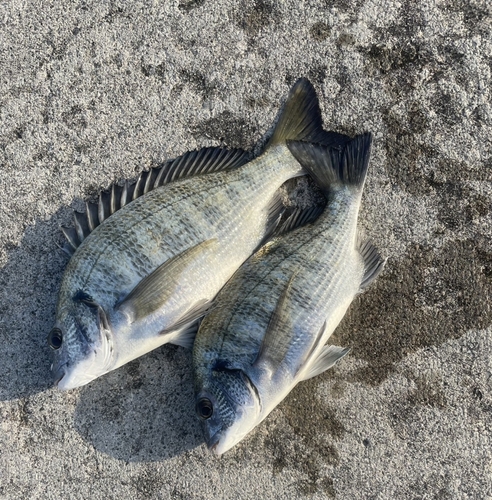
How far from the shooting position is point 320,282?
237cm

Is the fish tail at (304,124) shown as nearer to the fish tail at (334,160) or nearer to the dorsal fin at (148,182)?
the fish tail at (334,160)

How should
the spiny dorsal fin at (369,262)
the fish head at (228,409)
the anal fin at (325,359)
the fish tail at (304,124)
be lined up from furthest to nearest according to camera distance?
the fish tail at (304,124), the spiny dorsal fin at (369,262), the anal fin at (325,359), the fish head at (228,409)

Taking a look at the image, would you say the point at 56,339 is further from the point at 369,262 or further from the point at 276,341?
the point at 369,262

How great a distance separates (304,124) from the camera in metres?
2.66

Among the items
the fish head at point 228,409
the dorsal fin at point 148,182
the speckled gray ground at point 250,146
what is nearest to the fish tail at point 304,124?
the speckled gray ground at point 250,146

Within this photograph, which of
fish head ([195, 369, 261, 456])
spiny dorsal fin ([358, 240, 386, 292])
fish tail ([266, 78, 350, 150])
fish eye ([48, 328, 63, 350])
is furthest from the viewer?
fish tail ([266, 78, 350, 150])

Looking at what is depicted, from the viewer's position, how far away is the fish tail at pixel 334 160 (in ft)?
8.41

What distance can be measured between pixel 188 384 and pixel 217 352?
0.44 meters

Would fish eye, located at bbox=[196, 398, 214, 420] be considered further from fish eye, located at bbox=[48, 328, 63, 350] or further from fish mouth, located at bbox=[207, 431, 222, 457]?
fish eye, located at bbox=[48, 328, 63, 350]

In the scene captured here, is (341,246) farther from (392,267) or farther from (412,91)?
(412,91)

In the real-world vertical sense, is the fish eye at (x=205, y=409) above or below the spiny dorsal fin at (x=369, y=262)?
below

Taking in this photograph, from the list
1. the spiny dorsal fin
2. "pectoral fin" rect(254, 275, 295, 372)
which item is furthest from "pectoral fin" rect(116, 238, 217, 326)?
the spiny dorsal fin

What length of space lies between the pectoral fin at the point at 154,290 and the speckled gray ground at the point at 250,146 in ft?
1.54

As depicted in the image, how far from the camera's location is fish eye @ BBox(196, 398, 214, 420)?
2.21 meters
